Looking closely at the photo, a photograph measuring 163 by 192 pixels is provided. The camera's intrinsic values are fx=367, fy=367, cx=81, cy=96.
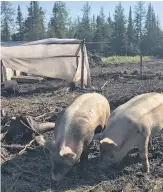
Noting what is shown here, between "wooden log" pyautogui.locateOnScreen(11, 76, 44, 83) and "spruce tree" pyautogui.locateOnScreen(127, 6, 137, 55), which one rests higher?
"spruce tree" pyautogui.locateOnScreen(127, 6, 137, 55)

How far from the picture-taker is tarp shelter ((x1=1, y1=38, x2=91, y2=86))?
44.9 feet

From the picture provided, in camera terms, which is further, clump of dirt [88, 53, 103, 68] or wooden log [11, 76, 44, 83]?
clump of dirt [88, 53, 103, 68]

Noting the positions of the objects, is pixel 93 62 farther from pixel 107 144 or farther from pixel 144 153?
pixel 107 144

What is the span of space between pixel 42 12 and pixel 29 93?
43.5m

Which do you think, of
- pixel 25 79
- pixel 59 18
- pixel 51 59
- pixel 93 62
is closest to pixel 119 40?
pixel 59 18

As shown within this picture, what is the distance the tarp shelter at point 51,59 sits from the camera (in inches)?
538

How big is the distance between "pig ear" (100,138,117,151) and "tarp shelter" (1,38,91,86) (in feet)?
28.7

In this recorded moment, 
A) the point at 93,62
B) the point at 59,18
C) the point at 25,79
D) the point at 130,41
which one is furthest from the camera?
the point at 59,18

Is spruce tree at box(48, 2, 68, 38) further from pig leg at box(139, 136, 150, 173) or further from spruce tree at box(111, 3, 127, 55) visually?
pig leg at box(139, 136, 150, 173)

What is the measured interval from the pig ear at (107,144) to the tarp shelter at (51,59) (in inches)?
345

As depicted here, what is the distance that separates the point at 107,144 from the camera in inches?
203

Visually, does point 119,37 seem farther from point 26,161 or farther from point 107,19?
point 26,161

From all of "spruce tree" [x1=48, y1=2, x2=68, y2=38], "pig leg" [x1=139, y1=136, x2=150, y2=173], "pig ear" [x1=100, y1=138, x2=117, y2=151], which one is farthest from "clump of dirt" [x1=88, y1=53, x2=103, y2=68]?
"spruce tree" [x1=48, y1=2, x2=68, y2=38]

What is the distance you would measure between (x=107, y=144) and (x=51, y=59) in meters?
9.41
